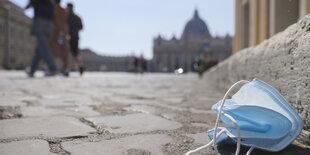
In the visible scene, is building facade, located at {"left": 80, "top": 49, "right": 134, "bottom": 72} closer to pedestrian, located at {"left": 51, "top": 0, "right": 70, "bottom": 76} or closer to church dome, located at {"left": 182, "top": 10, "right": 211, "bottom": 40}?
church dome, located at {"left": 182, "top": 10, "right": 211, "bottom": 40}

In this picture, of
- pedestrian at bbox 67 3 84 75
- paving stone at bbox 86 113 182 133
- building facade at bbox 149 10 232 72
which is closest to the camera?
paving stone at bbox 86 113 182 133

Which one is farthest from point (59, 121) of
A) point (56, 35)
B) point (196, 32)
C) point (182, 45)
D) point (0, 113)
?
point (196, 32)

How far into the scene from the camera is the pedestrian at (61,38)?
27.4ft

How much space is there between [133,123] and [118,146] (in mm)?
526

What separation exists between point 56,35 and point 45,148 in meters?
8.58

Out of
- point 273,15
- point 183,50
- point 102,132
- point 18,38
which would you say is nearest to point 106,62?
point 183,50

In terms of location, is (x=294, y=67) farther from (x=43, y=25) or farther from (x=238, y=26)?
(x=43, y=25)

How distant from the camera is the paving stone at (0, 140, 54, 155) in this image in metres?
1.09

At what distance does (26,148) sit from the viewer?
1149 millimetres

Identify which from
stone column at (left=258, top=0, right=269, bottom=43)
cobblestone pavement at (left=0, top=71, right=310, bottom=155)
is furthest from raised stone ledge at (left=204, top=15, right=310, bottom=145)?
stone column at (left=258, top=0, right=269, bottom=43)

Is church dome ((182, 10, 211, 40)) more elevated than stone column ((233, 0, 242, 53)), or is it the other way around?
church dome ((182, 10, 211, 40))

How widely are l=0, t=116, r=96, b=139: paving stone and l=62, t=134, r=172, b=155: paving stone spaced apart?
0.20 m

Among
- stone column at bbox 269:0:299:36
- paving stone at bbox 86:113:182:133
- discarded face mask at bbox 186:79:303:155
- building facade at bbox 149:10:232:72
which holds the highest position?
building facade at bbox 149:10:232:72

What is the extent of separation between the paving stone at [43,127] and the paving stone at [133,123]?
0.13 meters
